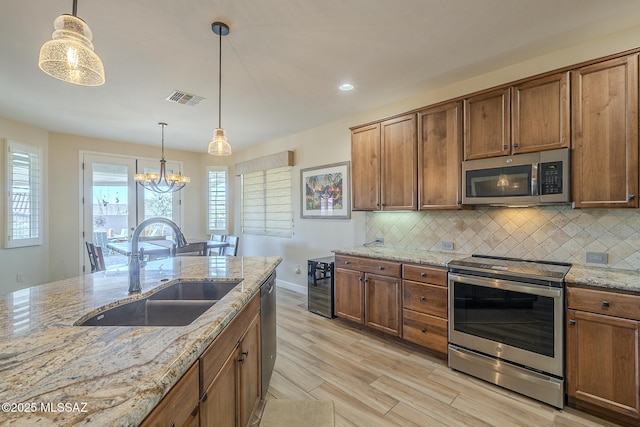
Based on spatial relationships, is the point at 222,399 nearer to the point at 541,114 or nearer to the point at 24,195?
the point at 541,114

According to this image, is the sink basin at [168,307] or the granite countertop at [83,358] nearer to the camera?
the granite countertop at [83,358]

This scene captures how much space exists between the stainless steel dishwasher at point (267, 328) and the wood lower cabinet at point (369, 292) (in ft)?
3.99

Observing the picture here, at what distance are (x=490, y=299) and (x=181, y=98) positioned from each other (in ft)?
12.4

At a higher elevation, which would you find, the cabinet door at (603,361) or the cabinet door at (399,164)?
the cabinet door at (399,164)

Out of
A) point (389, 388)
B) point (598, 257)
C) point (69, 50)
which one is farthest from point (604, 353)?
point (69, 50)

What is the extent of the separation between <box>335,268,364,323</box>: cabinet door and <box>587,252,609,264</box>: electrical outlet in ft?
6.53

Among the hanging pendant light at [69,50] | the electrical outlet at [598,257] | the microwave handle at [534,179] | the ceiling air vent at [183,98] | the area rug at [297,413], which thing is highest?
the ceiling air vent at [183,98]

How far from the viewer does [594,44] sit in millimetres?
2354

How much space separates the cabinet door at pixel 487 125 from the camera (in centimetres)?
254

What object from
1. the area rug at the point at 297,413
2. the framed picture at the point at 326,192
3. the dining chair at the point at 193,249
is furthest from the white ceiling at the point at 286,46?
the area rug at the point at 297,413

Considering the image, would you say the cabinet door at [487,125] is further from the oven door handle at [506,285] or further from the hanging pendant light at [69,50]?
the hanging pendant light at [69,50]

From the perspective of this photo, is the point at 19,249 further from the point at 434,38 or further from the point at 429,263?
the point at 434,38

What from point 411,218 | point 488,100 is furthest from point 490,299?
point 488,100

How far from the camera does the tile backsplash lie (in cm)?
228
